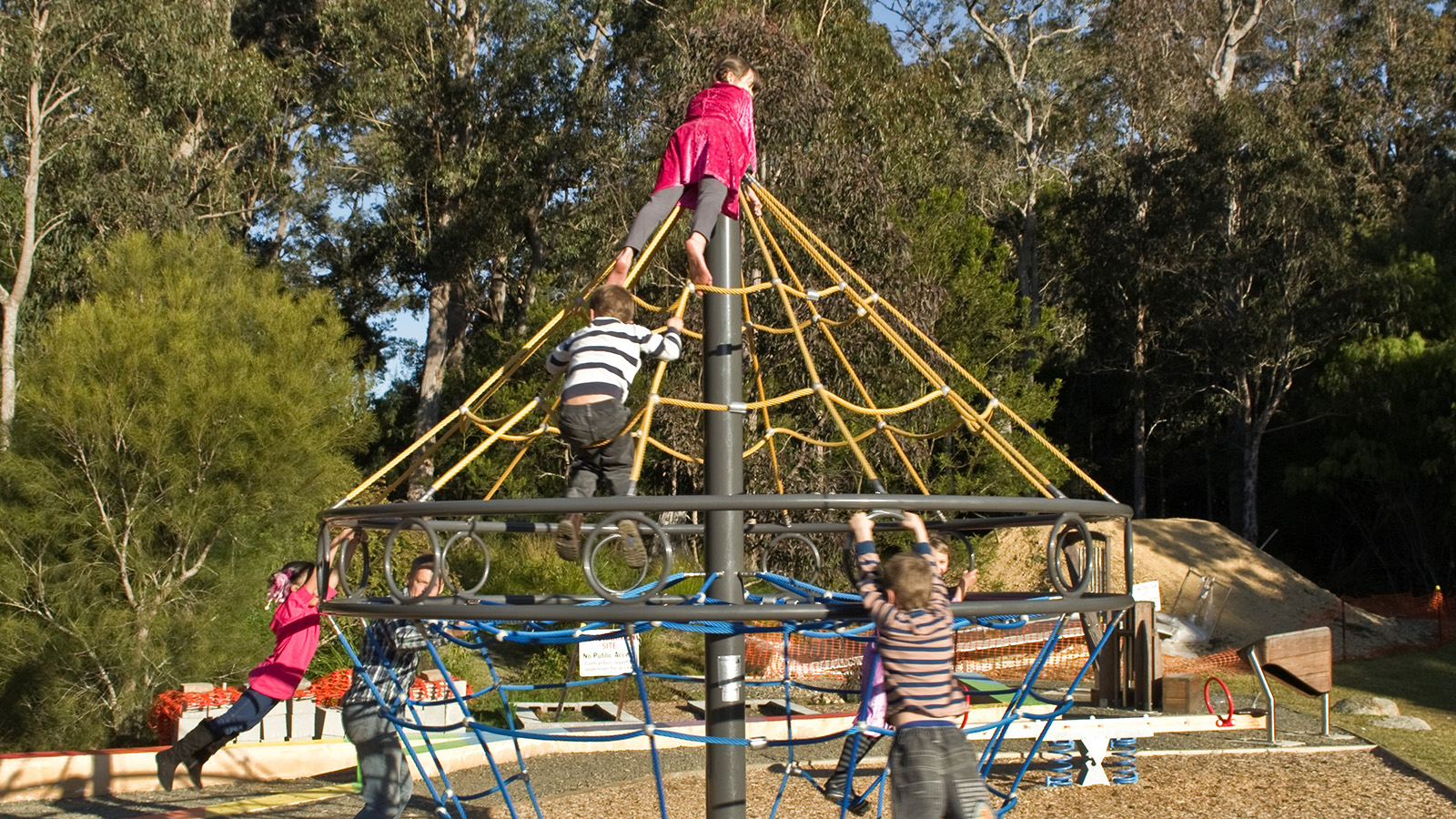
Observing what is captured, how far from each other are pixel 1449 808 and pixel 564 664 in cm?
771

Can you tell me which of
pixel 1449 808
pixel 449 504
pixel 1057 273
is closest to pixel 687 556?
pixel 1449 808

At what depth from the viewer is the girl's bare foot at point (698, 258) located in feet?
13.1

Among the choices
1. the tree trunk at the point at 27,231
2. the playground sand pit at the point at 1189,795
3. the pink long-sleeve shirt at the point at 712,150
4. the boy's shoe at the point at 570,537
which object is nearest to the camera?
the boy's shoe at the point at 570,537

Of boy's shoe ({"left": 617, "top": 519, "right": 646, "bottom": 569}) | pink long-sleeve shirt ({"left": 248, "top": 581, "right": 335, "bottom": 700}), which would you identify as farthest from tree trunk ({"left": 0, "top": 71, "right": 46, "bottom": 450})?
boy's shoe ({"left": 617, "top": 519, "right": 646, "bottom": 569})

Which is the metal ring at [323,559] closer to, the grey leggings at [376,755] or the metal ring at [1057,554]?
the grey leggings at [376,755]

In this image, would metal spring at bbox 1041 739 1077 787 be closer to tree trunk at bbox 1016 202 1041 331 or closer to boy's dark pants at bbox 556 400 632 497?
boy's dark pants at bbox 556 400 632 497

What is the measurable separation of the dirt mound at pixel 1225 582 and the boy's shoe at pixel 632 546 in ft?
47.3

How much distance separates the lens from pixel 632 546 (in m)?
3.96

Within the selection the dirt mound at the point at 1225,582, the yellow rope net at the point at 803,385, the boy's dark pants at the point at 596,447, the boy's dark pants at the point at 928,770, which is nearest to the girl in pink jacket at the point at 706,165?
the yellow rope net at the point at 803,385

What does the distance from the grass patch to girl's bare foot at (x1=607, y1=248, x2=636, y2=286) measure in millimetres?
6092

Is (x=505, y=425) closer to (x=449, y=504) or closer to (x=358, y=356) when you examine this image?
(x=449, y=504)

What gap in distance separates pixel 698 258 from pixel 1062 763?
4944mm

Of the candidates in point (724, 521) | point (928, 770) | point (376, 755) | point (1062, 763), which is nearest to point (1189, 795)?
point (1062, 763)

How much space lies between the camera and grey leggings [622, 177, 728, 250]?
4086 mm
